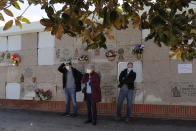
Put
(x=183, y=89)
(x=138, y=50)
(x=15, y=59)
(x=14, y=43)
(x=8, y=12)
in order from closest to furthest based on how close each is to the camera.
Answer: (x=8, y=12)
(x=183, y=89)
(x=138, y=50)
(x=15, y=59)
(x=14, y=43)

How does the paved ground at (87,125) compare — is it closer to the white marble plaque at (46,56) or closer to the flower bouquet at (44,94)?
the flower bouquet at (44,94)

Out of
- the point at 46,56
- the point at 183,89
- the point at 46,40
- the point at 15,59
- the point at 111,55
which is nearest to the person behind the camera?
the point at 183,89

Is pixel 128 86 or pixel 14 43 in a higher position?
pixel 14 43

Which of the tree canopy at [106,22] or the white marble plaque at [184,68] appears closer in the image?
the tree canopy at [106,22]

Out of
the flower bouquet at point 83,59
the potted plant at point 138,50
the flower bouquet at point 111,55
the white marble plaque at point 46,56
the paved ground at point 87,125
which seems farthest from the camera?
the white marble plaque at point 46,56

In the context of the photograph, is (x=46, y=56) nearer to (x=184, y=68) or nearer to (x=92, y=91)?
(x=92, y=91)

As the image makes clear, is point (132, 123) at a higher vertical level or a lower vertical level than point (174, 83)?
lower

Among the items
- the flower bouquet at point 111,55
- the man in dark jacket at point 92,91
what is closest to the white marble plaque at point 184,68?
the flower bouquet at point 111,55

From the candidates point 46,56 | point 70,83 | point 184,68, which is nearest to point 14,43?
point 46,56

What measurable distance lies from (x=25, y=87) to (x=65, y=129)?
4.21 m

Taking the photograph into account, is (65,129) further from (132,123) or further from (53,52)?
(53,52)

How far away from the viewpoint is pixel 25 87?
8.85 m

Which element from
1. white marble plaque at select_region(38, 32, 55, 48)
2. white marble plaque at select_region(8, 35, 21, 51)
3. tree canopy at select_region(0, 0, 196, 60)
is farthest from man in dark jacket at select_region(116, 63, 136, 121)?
white marble plaque at select_region(8, 35, 21, 51)

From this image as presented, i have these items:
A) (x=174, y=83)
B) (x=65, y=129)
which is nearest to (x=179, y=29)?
(x=65, y=129)
